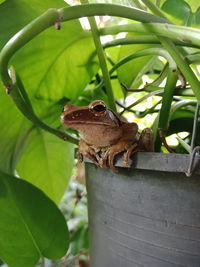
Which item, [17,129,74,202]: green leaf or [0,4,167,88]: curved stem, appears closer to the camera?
[0,4,167,88]: curved stem

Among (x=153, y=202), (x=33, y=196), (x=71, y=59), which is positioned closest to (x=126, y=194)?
(x=153, y=202)

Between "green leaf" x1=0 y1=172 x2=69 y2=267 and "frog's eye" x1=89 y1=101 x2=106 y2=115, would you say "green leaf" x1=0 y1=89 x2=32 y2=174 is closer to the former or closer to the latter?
"green leaf" x1=0 y1=172 x2=69 y2=267

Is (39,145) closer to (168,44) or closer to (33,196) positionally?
(33,196)

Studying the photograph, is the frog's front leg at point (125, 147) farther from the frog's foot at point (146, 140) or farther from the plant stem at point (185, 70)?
the plant stem at point (185, 70)

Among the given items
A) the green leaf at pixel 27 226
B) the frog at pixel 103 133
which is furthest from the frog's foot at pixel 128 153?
the green leaf at pixel 27 226

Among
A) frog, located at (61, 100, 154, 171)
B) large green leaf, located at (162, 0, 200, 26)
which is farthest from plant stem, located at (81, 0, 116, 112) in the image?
large green leaf, located at (162, 0, 200, 26)

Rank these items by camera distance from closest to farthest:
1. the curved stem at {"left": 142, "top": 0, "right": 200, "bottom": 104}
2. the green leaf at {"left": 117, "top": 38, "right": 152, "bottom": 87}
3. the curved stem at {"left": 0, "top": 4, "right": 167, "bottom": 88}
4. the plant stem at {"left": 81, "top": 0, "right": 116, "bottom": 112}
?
the curved stem at {"left": 0, "top": 4, "right": 167, "bottom": 88}
the curved stem at {"left": 142, "top": 0, "right": 200, "bottom": 104}
the plant stem at {"left": 81, "top": 0, "right": 116, "bottom": 112}
the green leaf at {"left": 117, "top": 38, "right": 152, "bottom": 87}
